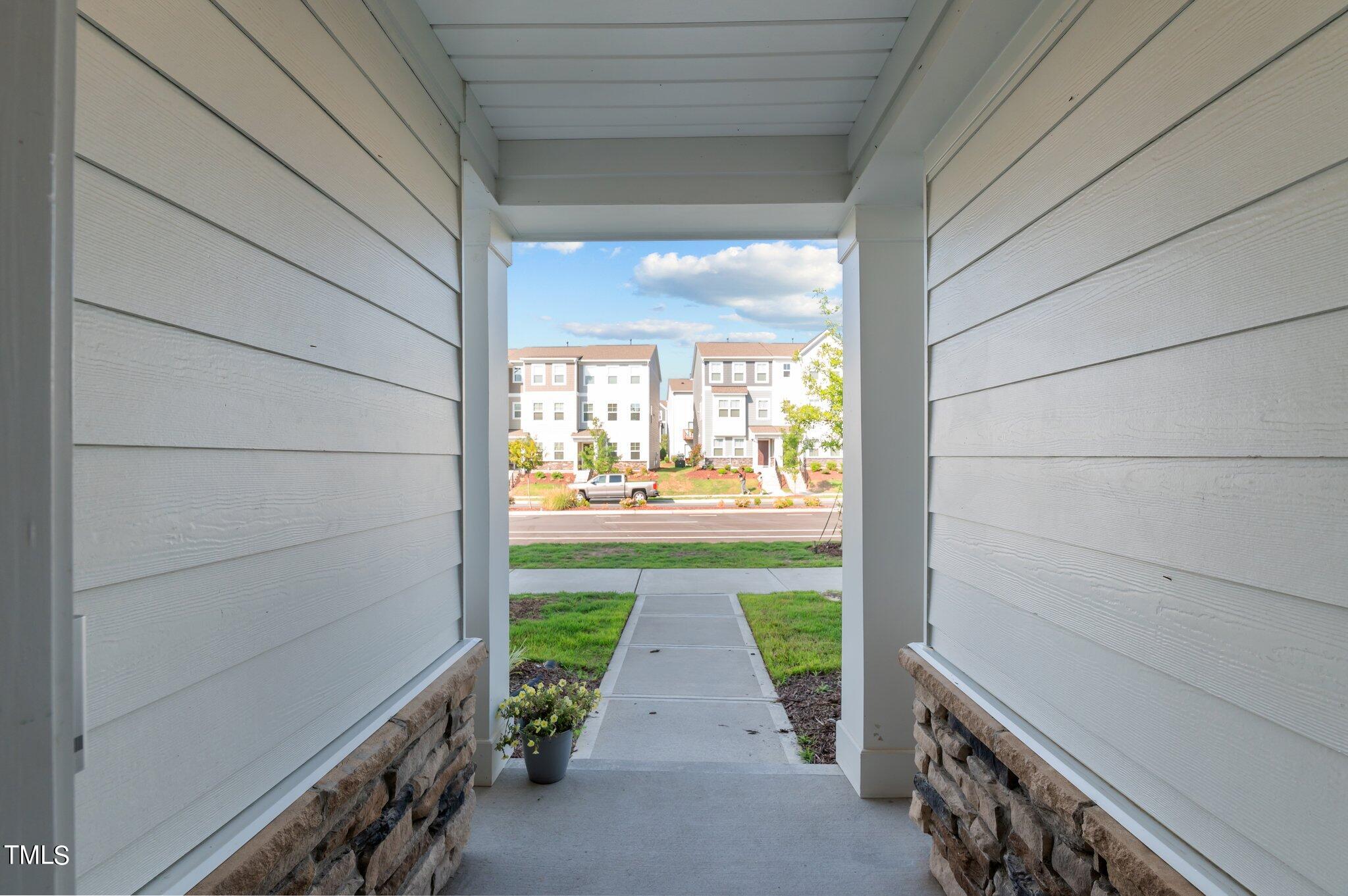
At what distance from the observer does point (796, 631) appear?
A: 230 inches

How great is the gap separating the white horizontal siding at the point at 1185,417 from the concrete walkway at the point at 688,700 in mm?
2048

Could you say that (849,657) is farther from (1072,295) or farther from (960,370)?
(1072,295)

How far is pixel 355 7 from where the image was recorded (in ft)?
5.74

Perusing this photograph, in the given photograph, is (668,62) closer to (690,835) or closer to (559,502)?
(690,835)

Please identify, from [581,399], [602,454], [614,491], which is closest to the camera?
[614,491]

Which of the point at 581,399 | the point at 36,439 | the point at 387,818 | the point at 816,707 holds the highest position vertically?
the point at 581,399

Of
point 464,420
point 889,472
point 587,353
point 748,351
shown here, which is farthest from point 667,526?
point 748,351

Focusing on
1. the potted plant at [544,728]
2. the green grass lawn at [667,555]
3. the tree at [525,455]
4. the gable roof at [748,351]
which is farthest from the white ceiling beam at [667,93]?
the gable roof at [748,351]

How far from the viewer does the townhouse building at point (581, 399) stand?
25.9 m

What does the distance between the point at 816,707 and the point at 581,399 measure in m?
23.0

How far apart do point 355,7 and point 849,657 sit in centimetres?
296

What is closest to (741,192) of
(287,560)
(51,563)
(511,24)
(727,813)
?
(511,24)

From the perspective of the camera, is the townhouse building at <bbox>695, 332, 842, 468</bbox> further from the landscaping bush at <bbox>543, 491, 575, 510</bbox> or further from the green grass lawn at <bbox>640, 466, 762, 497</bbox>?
the landscaping bush at <bbox>543, 491, 575, 510</bbox>

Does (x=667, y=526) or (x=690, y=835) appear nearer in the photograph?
(x=690, y=835)
